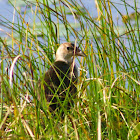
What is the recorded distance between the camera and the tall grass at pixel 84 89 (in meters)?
2.55

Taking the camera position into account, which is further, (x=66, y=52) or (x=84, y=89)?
(x=66, y=52)

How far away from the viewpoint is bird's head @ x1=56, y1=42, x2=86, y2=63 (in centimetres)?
371

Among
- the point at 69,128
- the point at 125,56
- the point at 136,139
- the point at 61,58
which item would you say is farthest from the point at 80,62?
the point at 136,139

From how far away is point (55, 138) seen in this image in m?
2.39

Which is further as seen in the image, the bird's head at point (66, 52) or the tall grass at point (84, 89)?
the bird's head at point (66, 52)

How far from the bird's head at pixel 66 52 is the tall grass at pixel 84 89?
5 centimetres

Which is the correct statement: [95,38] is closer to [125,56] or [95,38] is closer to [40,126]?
[125,56]

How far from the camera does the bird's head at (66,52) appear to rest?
3.71 m

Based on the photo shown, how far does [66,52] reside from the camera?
3975 millimetres

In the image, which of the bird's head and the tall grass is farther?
the bird's head

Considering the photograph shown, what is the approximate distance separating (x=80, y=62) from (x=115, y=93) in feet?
2.13

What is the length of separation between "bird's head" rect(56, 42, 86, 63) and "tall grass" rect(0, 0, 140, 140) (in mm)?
54

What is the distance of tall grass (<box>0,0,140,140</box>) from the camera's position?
2.55 metres

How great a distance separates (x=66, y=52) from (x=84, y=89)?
1.00 metres
